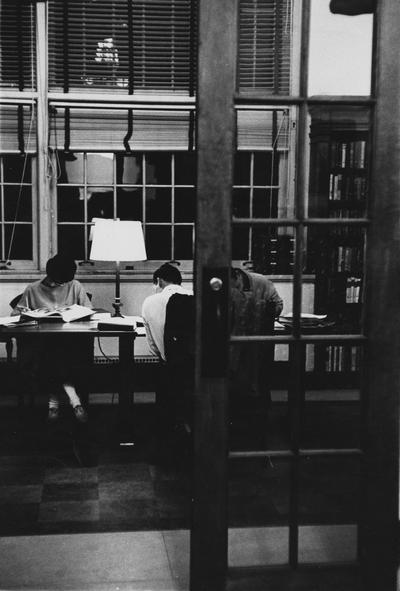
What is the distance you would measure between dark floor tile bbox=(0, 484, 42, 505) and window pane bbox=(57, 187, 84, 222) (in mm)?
3113

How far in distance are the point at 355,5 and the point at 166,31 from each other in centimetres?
417

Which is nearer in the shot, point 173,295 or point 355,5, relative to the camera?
point 355,5

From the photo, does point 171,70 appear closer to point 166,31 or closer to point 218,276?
point 166,31

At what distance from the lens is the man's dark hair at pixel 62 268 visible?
4.80 meters

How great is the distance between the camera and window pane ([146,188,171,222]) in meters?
6.51

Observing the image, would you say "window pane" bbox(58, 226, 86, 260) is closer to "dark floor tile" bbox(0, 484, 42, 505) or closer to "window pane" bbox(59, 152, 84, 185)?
"window pane" bbox(59, 152, 84, 185)

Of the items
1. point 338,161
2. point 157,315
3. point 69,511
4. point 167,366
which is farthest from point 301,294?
point 338,161

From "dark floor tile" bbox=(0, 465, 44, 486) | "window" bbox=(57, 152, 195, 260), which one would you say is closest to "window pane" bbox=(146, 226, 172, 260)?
"window" bbox=(57, 152, 195, 260)

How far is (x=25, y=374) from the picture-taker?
186 inches

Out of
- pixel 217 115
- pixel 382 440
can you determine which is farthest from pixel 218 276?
pixel 382 440

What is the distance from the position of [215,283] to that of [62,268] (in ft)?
8.96

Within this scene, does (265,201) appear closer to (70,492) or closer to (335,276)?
(335,276)

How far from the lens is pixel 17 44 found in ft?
19.9

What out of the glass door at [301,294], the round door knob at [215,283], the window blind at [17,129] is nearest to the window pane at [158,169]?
the window blind at [17,129]
